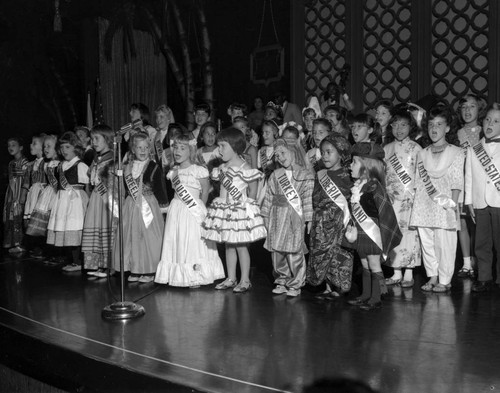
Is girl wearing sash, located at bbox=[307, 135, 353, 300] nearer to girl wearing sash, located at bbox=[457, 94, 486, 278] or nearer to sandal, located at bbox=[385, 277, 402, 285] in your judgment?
sandal, located at bbox=[385, 277, 402, 285]

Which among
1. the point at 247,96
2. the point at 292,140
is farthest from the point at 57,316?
the point at 247,96

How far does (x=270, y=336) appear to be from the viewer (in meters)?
3.78

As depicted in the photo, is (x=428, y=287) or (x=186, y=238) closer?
(x=428, y=287)

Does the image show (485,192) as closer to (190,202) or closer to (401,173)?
Result: (401,173)

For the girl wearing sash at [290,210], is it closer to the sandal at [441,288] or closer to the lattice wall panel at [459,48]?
the sandal at [441,288]

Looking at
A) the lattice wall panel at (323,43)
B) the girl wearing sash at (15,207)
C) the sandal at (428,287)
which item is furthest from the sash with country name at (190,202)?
the lattice wall panel at (323,43)

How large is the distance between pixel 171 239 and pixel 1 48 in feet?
19.2

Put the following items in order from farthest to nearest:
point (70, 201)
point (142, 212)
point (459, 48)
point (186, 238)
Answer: point (459, 48)
point (70, 201)
point (142, 212)
point (186, 238)

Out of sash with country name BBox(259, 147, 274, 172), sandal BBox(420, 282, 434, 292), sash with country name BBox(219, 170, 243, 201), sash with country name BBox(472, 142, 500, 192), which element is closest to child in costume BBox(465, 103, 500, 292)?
sash with country name BBox(472, 142, 500, 192)

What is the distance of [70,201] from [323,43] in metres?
4.31

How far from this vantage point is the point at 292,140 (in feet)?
16.5

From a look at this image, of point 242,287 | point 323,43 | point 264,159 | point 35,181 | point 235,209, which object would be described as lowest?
point 242,287

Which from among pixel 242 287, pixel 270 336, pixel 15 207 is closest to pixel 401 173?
pixel 242 287

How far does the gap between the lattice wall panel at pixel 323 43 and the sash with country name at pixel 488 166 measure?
3.86 metres
